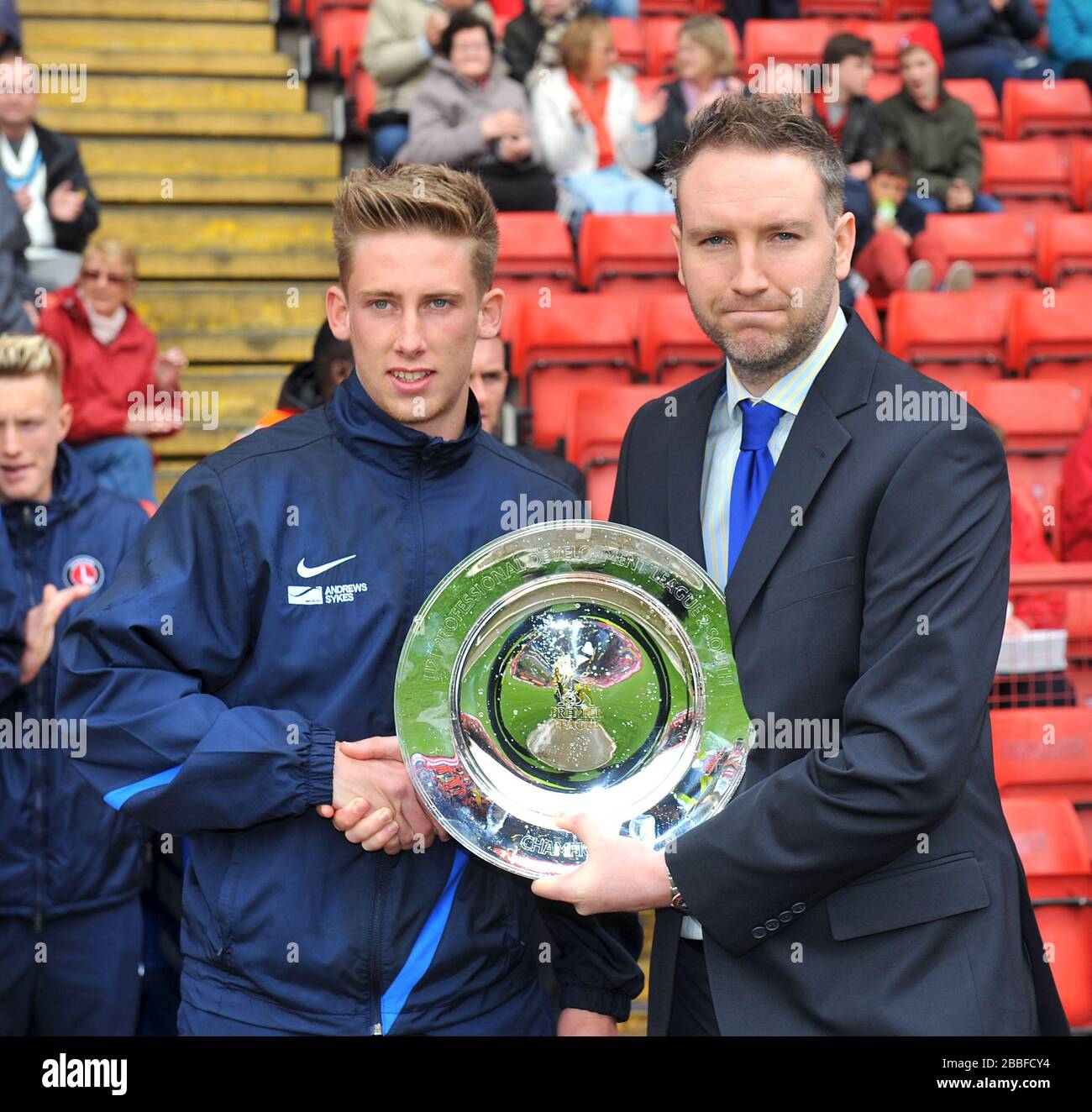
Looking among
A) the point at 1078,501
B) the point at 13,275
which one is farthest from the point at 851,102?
the point at 13,275

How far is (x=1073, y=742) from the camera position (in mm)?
3881

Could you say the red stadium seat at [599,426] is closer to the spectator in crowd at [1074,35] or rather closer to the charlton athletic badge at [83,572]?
the charlton athletic badge at [83,572]

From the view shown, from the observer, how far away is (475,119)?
20.3ft

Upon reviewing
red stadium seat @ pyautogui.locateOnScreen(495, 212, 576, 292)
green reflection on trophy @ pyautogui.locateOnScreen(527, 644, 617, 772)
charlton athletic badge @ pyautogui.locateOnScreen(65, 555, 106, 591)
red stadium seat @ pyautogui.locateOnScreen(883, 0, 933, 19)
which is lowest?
green reflection on trophy @ pyautogui.locateOnScreen(527, 644, 617, 772)

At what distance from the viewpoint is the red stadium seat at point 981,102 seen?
834 centimetres

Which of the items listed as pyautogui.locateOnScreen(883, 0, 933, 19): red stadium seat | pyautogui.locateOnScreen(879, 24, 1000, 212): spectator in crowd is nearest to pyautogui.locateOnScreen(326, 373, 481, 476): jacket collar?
pyautogui.locateOnScreen(879, 24, 1000, 212): spectator in crowd

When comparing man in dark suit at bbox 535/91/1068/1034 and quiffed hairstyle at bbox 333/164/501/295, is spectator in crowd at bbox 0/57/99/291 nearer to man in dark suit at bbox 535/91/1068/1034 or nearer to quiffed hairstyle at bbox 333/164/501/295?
quiffed hairstyle at bbox 333/164/501/295

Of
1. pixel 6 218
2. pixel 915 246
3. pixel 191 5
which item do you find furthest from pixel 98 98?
pixel 915 246

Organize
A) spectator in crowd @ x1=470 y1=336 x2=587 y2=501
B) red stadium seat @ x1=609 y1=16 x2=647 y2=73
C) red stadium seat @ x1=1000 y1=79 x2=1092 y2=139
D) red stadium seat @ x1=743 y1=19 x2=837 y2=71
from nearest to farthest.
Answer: spectator in crowd @ x1=470 y1=336 x2=587 y2=501 < red stadium seat @ x1=609 y1=16 x2=647 y2=73 < red stadium seat @ x1=743 y1=19 x2=837 y2=71 < red stadium seat @ x1=1000 y1=79 x2=1092 y2=139

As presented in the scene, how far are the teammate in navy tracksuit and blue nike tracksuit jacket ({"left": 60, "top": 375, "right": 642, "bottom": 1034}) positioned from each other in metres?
1.29

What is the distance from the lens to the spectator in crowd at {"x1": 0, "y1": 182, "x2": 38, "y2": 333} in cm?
500

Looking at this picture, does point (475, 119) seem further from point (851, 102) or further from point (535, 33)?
point (851, 102)

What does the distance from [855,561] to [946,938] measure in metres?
0.50

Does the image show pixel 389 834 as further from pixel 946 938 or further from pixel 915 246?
pixel 915 246
